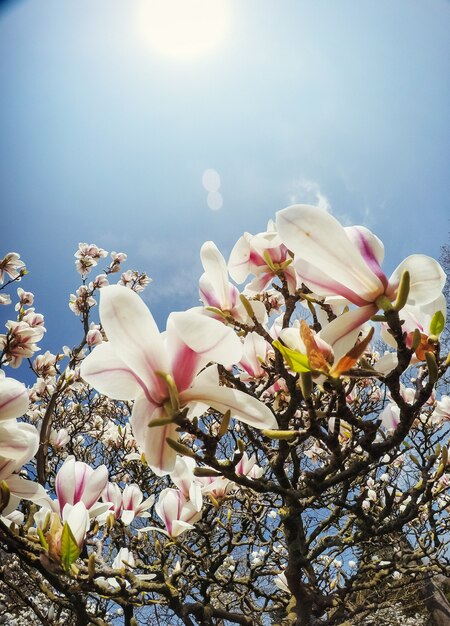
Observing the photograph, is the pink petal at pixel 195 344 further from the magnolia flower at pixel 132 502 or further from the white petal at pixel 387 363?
the magnolia flower at pixel 132 502

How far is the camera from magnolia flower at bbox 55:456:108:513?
4.15 ft

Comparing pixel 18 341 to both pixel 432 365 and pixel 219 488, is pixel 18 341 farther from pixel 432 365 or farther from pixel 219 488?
pixel 432 365

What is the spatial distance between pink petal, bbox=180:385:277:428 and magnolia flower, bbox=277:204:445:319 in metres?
0.25

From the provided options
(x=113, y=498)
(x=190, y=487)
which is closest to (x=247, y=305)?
(x=190, y=487)

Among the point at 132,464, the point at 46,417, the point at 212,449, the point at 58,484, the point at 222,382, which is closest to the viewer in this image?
the point at 212,449

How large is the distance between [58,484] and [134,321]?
2.98ft

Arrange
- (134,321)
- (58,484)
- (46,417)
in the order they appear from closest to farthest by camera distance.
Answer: (134,321)
(58,484)
(46,417)

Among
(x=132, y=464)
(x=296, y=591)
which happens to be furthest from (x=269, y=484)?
(x=132, y=464)

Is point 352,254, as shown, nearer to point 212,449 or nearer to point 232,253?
point 212,449

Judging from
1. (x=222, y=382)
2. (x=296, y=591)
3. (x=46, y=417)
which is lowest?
(x=296, y=591)

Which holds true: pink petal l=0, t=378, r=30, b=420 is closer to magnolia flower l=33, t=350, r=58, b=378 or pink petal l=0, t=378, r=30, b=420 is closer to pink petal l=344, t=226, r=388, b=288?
pink petal l=344, t=226, r=388, b=288

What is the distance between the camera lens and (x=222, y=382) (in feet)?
4.83

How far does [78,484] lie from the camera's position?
1.29 m

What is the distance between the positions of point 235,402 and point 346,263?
0.32 m
